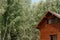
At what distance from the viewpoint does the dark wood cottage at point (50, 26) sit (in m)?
22.1

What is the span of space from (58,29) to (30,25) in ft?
60.9

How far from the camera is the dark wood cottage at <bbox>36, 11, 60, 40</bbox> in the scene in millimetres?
22125

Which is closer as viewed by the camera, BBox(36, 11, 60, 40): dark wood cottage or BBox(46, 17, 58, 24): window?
BBox(36, 11, 60, 40): dark wood cottage

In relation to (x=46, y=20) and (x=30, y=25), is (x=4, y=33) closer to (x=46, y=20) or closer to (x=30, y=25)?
(x=30, y=25)

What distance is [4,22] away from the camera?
34.8 m

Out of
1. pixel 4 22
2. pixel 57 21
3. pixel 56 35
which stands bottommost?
pixel 56 35

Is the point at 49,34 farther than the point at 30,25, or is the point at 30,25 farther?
the point at 30,25

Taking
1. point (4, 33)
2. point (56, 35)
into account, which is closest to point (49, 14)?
point (56, 35)

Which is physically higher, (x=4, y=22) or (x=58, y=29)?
(x=4, y=22)

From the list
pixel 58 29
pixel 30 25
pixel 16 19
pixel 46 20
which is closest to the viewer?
pixel 58 29

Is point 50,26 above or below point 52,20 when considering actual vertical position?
below

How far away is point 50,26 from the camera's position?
75.9ft

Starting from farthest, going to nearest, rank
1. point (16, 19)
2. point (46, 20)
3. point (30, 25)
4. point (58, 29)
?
point (30, 25) < point (16, 19) < point (46, 20) < point (58, 29)

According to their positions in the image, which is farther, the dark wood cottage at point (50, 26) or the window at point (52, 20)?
the window at point (52, 20)
